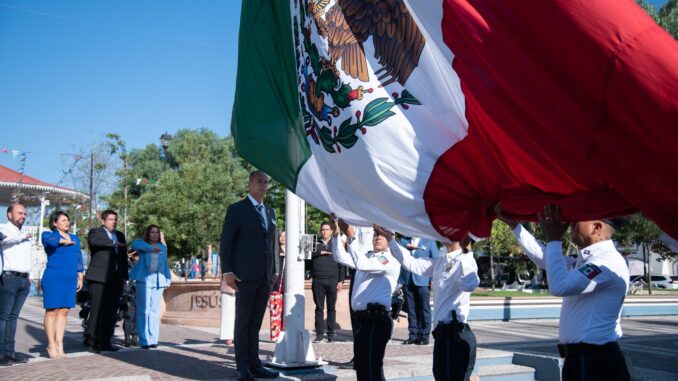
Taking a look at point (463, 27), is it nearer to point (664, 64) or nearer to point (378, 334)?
point (664, 64)

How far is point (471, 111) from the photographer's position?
10.4ft

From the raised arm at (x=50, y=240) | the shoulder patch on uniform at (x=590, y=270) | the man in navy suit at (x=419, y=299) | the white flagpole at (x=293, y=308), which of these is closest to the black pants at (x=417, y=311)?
the man in navy suit at (x=419, y=299)

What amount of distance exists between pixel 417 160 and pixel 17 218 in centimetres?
637

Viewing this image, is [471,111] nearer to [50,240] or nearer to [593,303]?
[593,303]

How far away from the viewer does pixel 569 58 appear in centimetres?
244

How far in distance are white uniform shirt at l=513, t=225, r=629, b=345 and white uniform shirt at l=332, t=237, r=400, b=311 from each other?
2.36 metres

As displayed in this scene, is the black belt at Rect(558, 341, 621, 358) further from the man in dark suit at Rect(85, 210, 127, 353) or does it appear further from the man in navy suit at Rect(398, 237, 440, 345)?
the man in dark suit at Rect(85, 210, 127, 353)

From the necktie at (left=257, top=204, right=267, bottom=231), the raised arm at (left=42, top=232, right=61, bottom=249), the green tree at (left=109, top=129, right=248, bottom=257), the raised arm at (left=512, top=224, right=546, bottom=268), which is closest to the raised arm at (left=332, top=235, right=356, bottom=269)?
the necktie at (left=257, top=204, right=267, bottom=231)

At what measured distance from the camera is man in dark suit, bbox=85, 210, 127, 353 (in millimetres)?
8859

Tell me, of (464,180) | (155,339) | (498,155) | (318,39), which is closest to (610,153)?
(498,155)

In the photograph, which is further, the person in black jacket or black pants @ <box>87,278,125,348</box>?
the person in black jacket

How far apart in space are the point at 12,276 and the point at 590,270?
6.97 m

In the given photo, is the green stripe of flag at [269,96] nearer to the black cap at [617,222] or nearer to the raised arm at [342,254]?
the raised arm at [342,254]

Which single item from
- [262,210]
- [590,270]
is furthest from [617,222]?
[262,210]
